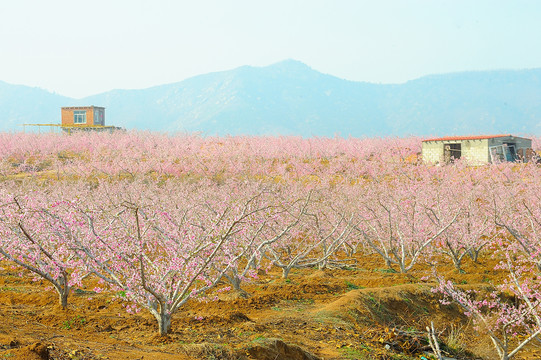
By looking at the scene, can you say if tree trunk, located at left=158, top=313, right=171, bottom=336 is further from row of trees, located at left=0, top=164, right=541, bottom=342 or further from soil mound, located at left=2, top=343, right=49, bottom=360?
soil mound, located at left=2, top=343, right=49, bottom=360

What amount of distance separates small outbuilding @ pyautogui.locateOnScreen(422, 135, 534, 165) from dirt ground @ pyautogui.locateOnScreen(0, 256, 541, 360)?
2631 cm

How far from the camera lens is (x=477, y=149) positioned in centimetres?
3712

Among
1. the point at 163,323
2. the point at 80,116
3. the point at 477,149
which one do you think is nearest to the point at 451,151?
the point at 477,149

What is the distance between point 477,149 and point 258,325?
33429 millimetres

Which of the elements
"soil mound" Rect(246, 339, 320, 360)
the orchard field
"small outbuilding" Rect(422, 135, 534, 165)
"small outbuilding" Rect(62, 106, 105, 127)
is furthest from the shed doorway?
"small outbuilding" Rect(62, 106, 105, 127)

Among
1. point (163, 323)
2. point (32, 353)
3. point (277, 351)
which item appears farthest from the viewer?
point (163, 323)

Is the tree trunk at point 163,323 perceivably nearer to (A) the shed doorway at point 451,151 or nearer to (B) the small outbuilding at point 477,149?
(B) the small outbuilding at point 477,149

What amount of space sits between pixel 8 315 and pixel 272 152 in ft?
114

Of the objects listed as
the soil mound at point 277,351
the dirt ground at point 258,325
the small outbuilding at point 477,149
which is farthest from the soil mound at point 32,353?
the small outbuilding at point 477,149

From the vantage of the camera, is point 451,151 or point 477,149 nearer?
point 477,149

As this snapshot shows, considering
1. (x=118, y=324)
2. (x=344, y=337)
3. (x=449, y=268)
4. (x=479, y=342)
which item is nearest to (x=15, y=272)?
(x=118, y=324)

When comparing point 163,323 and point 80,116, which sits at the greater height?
point 80,116

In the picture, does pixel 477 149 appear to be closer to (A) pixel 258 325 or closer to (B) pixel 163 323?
(A) pixel 258 325

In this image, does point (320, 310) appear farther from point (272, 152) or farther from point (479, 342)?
point (272, 152)
